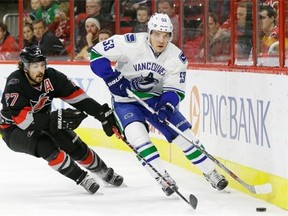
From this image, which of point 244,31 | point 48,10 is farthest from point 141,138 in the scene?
point 48,10

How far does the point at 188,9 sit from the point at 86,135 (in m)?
2.12

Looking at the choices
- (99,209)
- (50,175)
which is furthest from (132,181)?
(99,209)

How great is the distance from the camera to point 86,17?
10164 millimetres

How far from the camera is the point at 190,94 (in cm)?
792

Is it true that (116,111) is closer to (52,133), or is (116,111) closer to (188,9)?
(52,133)

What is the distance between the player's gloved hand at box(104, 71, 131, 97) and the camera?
6398mm

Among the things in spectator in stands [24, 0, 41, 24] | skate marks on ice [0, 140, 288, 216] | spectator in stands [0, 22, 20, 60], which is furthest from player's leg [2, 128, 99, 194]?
spectator in stands [0, 22, 20, 60]

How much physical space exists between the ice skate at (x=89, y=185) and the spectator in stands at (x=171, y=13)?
232cm

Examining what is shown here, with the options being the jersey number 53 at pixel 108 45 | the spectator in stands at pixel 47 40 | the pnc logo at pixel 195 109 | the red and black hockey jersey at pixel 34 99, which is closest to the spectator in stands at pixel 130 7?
the spectator in stands at pixel 47 40

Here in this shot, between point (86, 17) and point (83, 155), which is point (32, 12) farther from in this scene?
point (83, 155)

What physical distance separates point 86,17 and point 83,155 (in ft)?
12.0

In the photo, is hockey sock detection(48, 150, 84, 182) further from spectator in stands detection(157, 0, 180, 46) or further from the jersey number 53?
spectator in stands detection(157, 0, 180, 46)

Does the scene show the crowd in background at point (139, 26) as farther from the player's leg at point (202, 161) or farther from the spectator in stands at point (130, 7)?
the player's leg at point (202, 161)

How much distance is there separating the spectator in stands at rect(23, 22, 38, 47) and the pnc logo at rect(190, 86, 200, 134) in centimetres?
322
